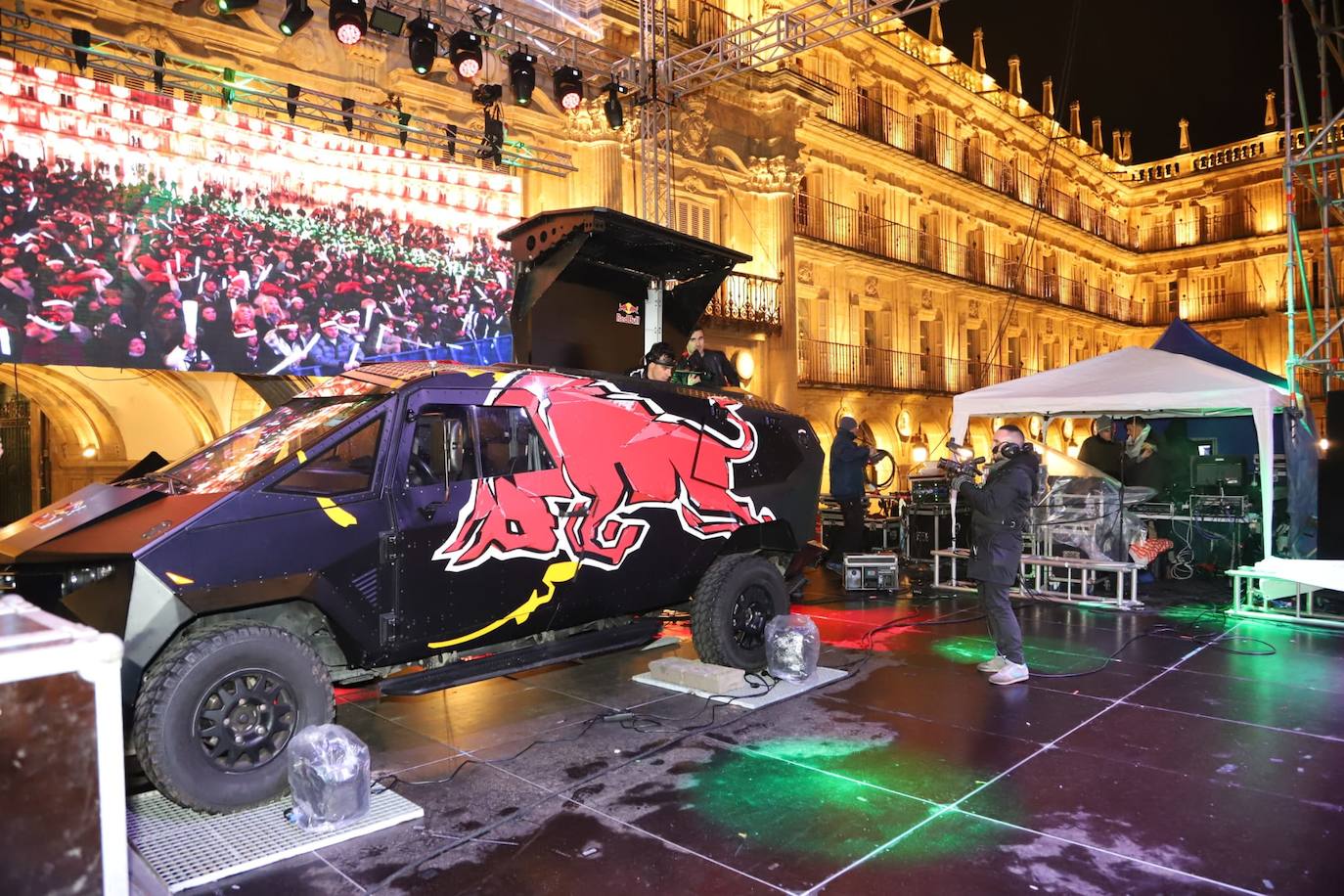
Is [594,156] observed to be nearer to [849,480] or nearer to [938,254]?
[849,480]

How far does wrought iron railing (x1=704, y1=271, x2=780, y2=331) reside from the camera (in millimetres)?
18453

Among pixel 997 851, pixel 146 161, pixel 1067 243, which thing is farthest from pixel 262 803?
pixel 1067 243

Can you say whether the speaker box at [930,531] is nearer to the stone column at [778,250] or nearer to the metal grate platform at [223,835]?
the stone column at [778,250]

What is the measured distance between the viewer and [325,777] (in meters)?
3.97

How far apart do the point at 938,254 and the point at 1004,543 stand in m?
23.5

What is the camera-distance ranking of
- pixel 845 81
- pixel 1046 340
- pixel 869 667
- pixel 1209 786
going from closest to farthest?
pixel 1209 786
pixel 869 667
pixel 845 81
pixel 1046 340

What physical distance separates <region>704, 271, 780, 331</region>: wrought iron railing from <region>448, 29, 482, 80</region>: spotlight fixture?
8174 mm

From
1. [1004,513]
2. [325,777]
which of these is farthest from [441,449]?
[1004,513]

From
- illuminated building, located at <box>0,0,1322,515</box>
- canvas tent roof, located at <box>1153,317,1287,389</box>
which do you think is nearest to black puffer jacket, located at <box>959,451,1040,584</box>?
canvas tent roof, located at <box>1153,317,1287,389</box>

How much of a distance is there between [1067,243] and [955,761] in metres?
37.4

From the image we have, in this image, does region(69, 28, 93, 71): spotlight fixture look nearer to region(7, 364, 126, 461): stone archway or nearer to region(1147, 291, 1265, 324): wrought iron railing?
region(7, 364, 126, 461): stone archway

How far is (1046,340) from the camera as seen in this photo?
1385 inches

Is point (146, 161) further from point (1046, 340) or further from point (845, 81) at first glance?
point (1046, 340)

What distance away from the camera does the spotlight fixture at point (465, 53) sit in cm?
1076
